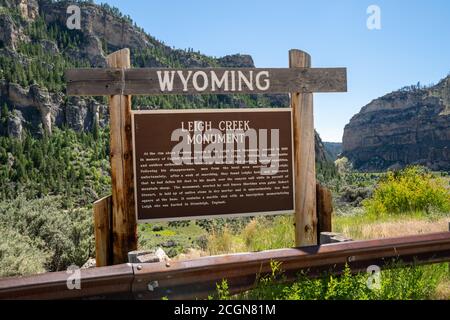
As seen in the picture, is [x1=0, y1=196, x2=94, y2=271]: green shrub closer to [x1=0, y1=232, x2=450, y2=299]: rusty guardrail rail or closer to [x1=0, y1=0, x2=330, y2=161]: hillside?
[x1=0, y1=232, x2=450, y2=299]: rusty guardrail rail

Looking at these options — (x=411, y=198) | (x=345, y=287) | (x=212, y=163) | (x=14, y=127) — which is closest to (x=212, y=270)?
(x=345, y=287)

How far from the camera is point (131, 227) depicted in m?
4.87

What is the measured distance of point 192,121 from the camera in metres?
4.99

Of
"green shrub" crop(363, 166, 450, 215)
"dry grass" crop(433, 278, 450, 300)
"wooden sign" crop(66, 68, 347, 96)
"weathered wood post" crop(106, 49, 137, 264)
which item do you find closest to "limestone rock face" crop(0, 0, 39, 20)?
"green shrub" crop(363, 166, 450, 215)

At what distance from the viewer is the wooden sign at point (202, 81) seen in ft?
15.8

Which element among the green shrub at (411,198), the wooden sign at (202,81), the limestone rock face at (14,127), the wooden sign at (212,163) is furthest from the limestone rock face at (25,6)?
the wooden sign at (212,163)

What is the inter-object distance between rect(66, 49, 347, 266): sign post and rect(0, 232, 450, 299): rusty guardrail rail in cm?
114

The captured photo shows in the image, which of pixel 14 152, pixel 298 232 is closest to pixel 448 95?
pixel 14 152

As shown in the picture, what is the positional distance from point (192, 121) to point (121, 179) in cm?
102

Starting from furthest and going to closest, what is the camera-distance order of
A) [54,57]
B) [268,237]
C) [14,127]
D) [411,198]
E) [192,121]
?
[54,57], [14,127], [411,198], [268,237], [192,121]

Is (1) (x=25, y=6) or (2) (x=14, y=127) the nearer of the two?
(2) (x=14, y=127)

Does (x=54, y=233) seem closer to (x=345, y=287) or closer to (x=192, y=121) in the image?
(x=192, y=121)

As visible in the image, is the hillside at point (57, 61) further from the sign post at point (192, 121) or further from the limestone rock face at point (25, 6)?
the sign post at point (192, 121)
